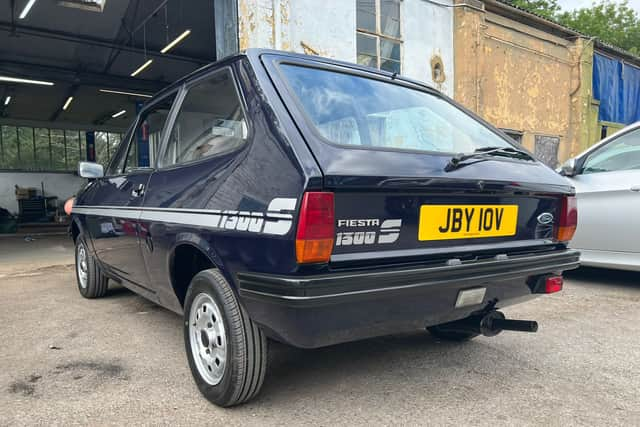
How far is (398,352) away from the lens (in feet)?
9.19

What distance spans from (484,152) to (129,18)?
11.3 meters

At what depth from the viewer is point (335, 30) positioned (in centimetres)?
798

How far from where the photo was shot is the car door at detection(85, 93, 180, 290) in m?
2.90

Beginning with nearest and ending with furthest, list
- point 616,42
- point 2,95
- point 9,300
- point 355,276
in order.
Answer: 1. point 355,276
2. point 9,300
3. point 2,95
4. point 616,42

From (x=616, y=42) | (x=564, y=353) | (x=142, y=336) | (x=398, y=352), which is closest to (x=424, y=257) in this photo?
(x=398, y=352)

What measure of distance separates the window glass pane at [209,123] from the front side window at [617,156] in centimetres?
378

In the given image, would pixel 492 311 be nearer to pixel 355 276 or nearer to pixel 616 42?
pixel 355 276

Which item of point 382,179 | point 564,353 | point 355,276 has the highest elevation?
point 382,179

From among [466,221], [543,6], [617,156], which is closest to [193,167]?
[466,221]

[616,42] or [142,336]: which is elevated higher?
[616,42]

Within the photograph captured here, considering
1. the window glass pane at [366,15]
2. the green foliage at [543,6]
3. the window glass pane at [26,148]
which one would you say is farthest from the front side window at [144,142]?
the green foliage at [543,6]

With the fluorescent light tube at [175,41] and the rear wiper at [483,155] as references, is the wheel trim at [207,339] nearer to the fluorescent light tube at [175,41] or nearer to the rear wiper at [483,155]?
the rear wiper at [483,155]

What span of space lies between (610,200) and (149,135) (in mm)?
4059

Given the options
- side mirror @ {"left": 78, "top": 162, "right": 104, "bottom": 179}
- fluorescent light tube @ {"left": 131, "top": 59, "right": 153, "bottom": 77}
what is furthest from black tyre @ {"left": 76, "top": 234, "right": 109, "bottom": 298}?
fluorescent light tube @ {"left": 131, "top": 59, "right": 153, "bottom": 77}
